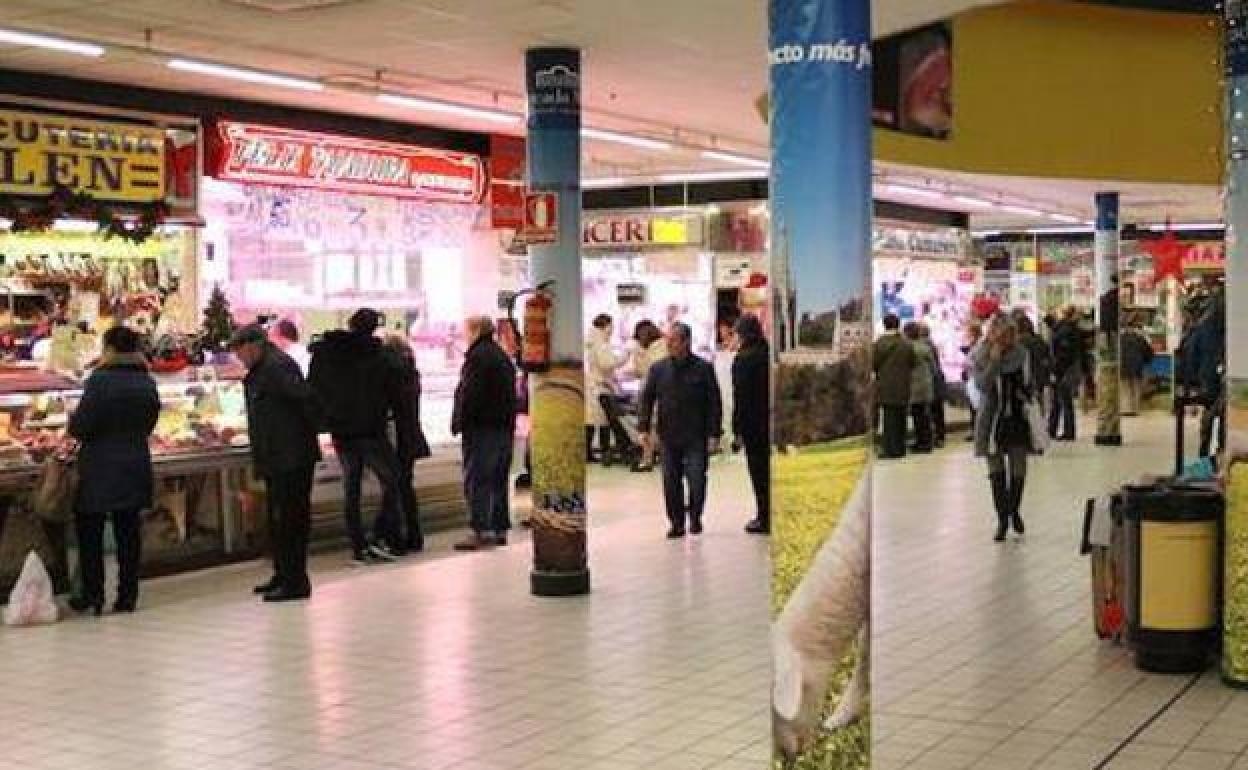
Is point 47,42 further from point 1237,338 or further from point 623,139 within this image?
point 1237,338

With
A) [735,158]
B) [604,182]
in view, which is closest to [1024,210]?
[604,182]

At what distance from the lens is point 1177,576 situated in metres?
6.92

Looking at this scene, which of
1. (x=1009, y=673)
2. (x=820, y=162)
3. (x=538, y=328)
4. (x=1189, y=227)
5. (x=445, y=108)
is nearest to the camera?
(x=820, y=162)

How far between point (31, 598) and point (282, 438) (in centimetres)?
156

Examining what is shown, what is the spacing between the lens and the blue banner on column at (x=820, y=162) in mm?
4066

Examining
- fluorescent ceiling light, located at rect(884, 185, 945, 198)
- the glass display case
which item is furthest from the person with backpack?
fluorescent ceiling light, located at rect(884, 185, 945, 198)

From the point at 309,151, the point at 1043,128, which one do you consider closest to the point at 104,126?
the point at 309,151

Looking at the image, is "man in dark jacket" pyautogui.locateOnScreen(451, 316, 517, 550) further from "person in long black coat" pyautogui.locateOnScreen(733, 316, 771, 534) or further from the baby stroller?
the baby stroller

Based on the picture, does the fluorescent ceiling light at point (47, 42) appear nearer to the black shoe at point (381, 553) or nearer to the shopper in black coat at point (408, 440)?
the shopper in black coat at point (408, 440)

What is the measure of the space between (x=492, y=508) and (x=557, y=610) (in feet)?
8.32

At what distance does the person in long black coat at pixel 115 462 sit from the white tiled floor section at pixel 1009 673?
4079 mm

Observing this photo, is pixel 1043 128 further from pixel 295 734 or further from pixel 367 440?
pixel 295 734

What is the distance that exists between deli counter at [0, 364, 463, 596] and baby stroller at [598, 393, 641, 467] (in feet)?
17.5

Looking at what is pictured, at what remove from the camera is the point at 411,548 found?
35.7ft
